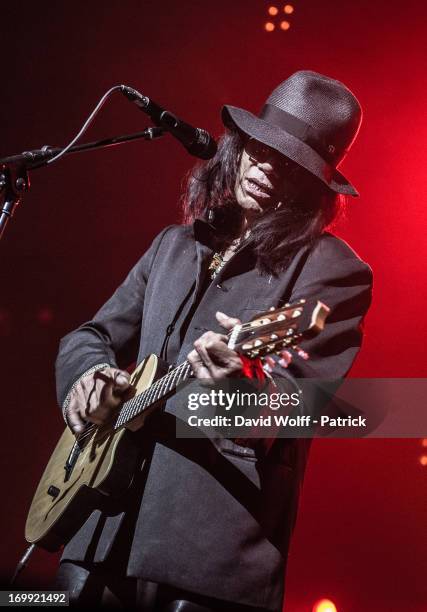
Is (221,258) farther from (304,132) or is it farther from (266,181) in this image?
(304,132)

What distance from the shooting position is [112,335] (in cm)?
255

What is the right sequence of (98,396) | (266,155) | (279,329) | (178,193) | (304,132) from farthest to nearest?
1. (178,193)
2. (266,155)
3. (304,132)
4. (98,396)
5. (279,329)

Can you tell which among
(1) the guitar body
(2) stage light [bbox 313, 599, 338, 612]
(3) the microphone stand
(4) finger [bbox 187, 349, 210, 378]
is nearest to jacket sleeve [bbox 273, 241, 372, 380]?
(4) finger [bbox 187, 349, 210, 378]

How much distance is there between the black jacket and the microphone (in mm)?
403

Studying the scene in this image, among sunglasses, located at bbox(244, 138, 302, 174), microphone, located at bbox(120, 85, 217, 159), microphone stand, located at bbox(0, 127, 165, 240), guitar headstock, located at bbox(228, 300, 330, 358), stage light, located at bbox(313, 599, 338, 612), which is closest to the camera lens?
guitar headstock, located at bbox(228, 300, 330, 358)

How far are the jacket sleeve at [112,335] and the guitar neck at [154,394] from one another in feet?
1.10

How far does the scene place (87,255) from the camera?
414 cm

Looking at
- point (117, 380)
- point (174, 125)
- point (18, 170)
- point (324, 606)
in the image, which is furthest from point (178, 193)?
point (324, 606)

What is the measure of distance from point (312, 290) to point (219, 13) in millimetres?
2952

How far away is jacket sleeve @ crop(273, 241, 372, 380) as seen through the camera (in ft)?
6.12

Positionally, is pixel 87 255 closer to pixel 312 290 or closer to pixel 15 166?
pixel 15 166

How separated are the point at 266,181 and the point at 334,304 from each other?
2.23 ft

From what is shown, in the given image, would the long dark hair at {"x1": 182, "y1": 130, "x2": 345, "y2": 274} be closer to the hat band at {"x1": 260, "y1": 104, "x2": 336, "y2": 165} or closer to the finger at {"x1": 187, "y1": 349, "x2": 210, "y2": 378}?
the hat band at {"x1": 260, "y1": 104, "x2": 336, "y2": 165}

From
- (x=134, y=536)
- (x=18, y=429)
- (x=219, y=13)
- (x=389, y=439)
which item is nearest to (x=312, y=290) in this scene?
(x=134, y=536)
